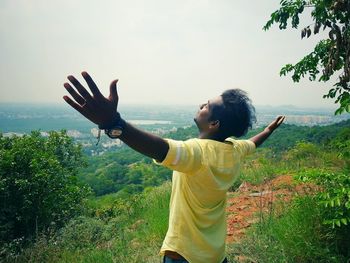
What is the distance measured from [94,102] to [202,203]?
0.84m

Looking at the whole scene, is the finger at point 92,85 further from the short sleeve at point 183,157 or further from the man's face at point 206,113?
the man's face at point 206,113

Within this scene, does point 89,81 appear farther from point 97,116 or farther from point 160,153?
point 160,153

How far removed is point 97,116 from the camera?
1279 mm

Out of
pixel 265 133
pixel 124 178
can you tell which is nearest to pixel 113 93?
pixel 265 133

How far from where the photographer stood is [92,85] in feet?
4.03

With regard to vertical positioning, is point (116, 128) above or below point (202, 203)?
above

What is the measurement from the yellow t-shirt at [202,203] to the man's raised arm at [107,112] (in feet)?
0.89

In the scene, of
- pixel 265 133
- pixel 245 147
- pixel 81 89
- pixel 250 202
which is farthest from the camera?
pixel 250 202

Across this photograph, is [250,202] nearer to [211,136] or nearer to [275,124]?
[275,124]

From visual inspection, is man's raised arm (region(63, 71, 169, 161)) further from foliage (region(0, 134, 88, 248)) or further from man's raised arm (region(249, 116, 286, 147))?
foliage (region(0, 134, 88, 248))

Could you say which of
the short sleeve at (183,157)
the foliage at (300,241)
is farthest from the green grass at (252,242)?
the short sleeve at (183,157)

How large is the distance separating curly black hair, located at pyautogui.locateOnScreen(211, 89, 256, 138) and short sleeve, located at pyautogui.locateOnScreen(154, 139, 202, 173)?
323 millimetres

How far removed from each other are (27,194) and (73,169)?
24.8 ft

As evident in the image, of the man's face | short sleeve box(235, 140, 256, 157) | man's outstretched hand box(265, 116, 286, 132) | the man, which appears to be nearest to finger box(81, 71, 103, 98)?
the man
